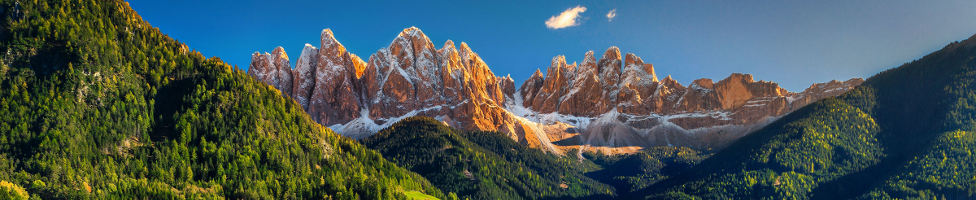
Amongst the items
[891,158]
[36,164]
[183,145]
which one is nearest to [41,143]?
[36,164]

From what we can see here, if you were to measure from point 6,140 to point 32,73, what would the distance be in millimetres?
14598

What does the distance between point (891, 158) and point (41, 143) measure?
222 m

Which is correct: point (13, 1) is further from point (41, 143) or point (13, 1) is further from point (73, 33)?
point (41, 143)

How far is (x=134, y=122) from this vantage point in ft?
363

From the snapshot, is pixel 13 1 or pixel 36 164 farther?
pixel 13 1

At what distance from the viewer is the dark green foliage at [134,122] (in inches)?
3826

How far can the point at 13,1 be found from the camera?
358 ft

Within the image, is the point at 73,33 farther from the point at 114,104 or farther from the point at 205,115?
the point at 205,115

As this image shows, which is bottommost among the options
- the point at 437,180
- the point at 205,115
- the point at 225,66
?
the point at 437,180

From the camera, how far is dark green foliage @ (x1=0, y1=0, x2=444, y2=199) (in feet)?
319

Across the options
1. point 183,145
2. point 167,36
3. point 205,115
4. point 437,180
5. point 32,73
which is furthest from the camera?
point 437,180

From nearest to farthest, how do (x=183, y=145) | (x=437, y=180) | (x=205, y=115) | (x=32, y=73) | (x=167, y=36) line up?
(x=32, y=73) → (x=183, y=145) → (x=205, y=115) → (x=167, y=36) → (x=437, y=180)

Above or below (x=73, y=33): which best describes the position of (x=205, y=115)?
below

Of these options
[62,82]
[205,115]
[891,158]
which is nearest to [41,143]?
[62,82]
